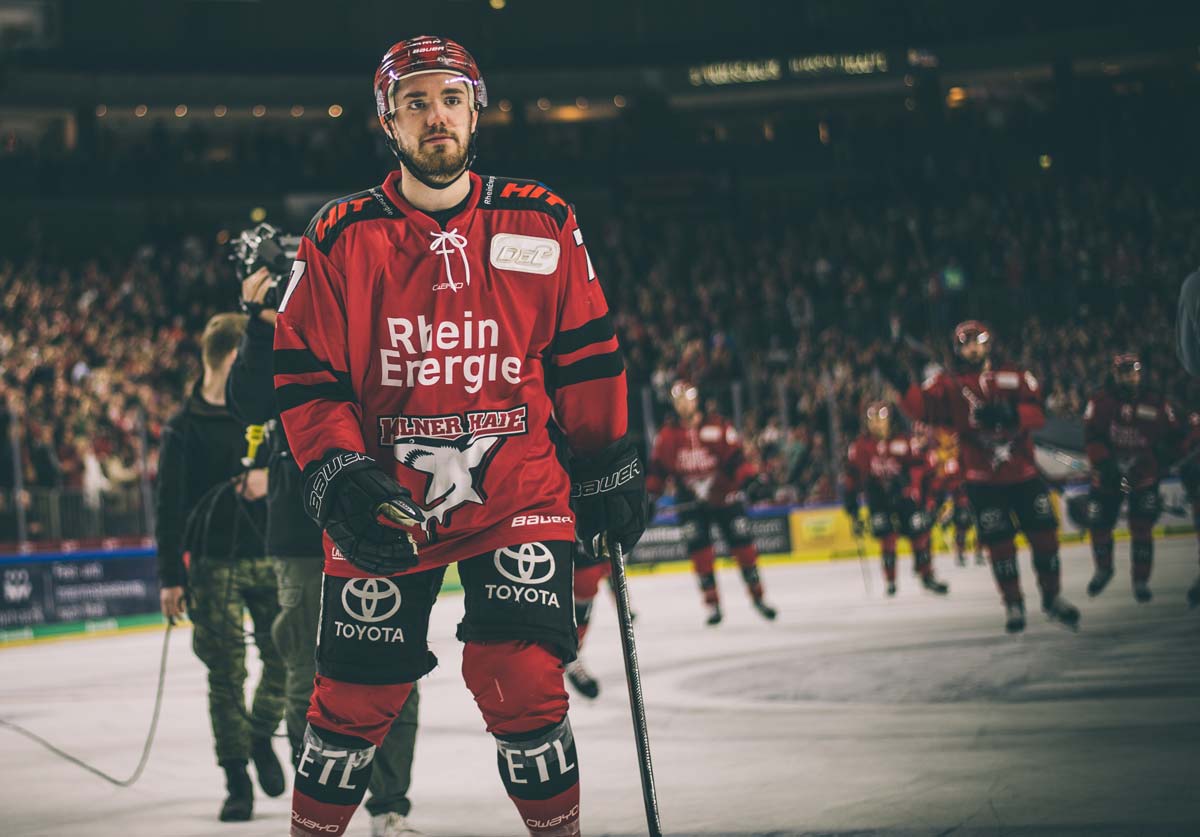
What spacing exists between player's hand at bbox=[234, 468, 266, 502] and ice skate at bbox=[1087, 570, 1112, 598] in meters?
8.54

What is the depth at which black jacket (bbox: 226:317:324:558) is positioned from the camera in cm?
495

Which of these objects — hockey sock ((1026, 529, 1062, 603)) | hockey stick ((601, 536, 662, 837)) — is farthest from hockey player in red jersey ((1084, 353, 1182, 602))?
hockey stick ((601, 536, 662, 837))

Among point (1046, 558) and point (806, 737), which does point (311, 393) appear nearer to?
point (806, 737)

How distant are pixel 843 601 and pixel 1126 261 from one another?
1261 centimetres

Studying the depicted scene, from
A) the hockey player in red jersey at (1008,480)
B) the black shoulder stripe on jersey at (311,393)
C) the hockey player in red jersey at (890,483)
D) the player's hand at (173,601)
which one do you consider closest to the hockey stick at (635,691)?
the black shoulder stripe on jersey at (311,393)

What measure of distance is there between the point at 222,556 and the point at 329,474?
2674mm

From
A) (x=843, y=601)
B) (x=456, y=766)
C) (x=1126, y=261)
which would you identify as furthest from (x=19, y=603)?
(x=1126, y=261)

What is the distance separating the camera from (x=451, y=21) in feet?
116

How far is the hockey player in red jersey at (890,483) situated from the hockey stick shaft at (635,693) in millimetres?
11205

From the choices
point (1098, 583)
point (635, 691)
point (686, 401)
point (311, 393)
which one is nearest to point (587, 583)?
Result: point (686, 401)

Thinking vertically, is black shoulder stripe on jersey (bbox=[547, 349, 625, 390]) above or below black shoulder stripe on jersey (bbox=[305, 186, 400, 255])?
below

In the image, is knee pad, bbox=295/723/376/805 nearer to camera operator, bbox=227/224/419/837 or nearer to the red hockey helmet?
camera operator, bbox=227/224/419/837

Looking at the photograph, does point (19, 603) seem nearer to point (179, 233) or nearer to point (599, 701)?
point (599, 701)

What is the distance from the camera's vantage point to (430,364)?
3461 mm
